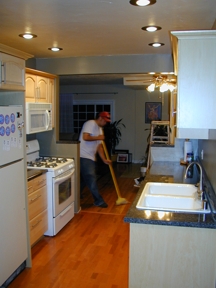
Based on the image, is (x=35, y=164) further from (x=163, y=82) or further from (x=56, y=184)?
(x=163, y=82)

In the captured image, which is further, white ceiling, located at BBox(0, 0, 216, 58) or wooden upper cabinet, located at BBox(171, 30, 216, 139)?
white ceiling, located at BBox(0, 0, 216, 58)

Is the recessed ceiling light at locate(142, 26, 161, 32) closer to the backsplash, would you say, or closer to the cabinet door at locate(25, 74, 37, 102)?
the cabinet door at locate(25, 74, 37, 102)

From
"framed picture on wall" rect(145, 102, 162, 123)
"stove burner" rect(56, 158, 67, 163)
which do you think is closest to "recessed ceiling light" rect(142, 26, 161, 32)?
"stove burner" rect(56, 158, 67, 163)

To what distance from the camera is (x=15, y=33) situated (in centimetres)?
307

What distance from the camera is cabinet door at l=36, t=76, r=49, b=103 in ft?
13.1

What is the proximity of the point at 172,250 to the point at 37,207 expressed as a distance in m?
1.91

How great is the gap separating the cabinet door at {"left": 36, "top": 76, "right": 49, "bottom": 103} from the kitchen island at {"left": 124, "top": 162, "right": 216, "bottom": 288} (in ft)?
8.04

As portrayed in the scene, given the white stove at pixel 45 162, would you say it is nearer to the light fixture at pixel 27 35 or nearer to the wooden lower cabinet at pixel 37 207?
the wooden lower cabinet at pixel 37 207

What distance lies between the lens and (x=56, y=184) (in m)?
3.79

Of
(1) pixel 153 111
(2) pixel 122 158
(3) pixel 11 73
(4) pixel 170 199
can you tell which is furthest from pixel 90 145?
(1) pixel 153 111

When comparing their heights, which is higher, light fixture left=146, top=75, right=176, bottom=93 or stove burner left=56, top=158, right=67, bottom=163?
light fixture left=146, top=75, right=176, bottom=93

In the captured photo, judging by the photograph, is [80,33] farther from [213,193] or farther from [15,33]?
[213,193]

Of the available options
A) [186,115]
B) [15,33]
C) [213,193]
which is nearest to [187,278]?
[213,193]

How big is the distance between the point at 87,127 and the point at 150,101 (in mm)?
4538
